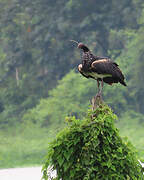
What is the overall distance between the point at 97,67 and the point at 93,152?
1.10m

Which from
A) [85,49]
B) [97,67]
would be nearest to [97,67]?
[97,67]

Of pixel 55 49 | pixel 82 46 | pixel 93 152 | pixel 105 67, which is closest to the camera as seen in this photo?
pixel 93 152

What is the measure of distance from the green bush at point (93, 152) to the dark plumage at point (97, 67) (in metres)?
0.53

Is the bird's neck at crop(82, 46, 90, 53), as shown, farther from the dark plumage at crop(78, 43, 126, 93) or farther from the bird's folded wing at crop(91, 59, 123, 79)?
the bird's folded wing at crop(91, 59, 123, 79)

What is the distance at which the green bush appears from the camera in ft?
17.5

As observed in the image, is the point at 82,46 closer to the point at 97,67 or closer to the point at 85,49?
the point at 85,49

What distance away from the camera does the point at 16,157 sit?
1752 cm

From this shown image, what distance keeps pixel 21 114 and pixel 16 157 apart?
6.46 meters

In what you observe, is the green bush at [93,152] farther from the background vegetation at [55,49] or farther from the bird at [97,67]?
the background vegetation at [55,49]

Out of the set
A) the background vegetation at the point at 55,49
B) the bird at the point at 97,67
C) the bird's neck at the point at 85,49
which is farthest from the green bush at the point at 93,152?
the background vegetation at the point at 55,49

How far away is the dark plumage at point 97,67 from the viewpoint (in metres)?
5.90

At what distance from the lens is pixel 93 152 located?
211 inches

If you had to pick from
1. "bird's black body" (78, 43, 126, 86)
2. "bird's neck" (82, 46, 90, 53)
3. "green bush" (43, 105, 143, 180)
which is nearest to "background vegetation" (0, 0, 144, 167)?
"bird's black body" (78, 43, 126, 86)

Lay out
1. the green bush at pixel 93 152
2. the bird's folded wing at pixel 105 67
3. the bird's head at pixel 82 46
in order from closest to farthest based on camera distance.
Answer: the green bush at pixel 93 152, the bird's head at pixel 82 46, the bird's folded wing at pixel 105 67
